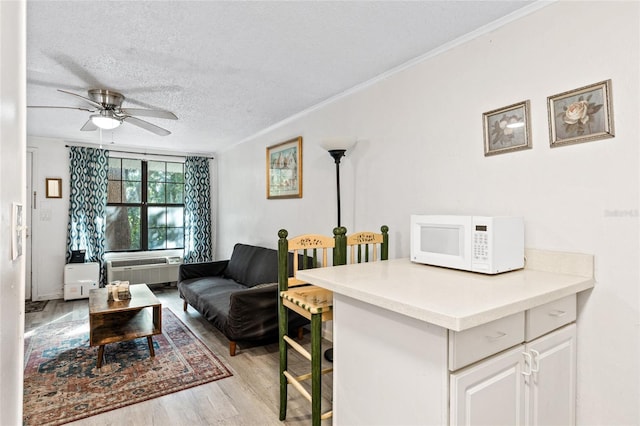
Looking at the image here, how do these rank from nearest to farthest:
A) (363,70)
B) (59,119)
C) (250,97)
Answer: (363,70)
(250,97)
(59,119)

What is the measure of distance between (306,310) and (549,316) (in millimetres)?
1109

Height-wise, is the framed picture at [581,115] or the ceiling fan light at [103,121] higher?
the ceiling fan light at [103,121]

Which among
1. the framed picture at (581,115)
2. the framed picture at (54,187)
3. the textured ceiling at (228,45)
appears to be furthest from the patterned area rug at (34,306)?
the framed picture at (581,115)

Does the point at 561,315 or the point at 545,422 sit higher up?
the point at 561,315

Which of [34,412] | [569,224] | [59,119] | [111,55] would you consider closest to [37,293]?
[59,119]

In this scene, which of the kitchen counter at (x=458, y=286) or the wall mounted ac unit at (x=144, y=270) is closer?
the kitchen counter at (x=458, y=286)

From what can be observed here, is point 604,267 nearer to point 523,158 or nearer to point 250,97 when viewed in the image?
point 523,158

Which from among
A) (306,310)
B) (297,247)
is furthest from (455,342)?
(297,247)

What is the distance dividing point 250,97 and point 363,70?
1125 mm

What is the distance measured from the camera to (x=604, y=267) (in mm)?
1566

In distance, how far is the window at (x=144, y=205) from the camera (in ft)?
17.7

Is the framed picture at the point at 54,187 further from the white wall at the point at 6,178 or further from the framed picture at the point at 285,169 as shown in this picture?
the white wall at the point at 6,178

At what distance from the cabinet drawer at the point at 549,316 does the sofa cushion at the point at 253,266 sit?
2.47m

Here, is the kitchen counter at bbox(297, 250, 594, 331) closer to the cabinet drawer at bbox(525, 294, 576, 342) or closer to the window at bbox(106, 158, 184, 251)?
the cabinet drawer at bbox(525, 294, 576, 342)
